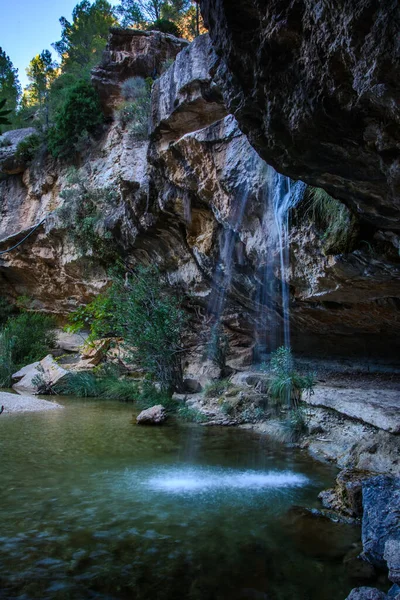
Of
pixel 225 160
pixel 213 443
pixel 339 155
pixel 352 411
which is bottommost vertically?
pixel 213 443

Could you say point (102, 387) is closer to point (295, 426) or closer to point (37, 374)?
point (37, 374)

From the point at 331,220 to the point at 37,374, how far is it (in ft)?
33.9

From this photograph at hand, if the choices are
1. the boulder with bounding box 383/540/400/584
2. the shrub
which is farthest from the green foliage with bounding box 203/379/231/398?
the shrub

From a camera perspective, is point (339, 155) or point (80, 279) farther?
point (80, 279)

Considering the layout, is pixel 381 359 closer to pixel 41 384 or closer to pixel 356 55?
pixel 356 55

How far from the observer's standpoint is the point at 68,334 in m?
18.4

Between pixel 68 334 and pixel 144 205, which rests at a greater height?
pixel 144 205

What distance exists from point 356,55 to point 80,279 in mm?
14886

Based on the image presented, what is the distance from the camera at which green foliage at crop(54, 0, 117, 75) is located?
2486 centimetres

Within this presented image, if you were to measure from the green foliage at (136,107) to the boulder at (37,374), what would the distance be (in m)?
7.90

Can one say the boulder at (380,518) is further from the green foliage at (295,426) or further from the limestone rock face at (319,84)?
the green foliage at (295,426)

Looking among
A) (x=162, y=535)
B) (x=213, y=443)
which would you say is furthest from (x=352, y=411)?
(x=162, y=535)

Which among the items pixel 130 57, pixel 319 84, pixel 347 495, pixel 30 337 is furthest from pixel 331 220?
pixel 30 337

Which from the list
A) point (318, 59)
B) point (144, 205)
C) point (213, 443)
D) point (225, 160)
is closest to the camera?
point (318, 59)
